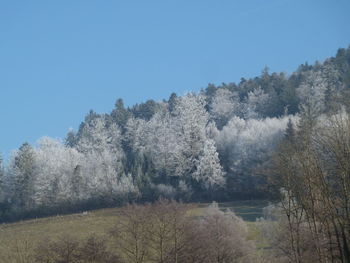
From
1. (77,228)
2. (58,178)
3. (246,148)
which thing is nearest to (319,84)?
(246,148)

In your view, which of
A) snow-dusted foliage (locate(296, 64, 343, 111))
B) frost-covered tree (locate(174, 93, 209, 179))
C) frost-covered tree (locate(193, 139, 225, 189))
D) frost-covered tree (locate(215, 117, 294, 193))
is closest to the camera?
frost-covered tree (locate(215, 117, 294, 193))

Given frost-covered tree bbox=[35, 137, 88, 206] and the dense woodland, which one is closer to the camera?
the dense woodland

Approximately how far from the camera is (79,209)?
300 feet

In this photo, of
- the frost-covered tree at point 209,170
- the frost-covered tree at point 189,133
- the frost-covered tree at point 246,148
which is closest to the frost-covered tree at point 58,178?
the frost-covered tree at point 189,133

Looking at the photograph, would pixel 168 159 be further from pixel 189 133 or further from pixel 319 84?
pixel 319 84

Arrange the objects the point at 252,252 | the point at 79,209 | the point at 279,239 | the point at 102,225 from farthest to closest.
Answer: the point at 79,209 < the point at 102,225 < the point at 252,252 < the point at 279,239

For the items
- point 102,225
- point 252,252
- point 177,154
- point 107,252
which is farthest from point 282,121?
point 107,252

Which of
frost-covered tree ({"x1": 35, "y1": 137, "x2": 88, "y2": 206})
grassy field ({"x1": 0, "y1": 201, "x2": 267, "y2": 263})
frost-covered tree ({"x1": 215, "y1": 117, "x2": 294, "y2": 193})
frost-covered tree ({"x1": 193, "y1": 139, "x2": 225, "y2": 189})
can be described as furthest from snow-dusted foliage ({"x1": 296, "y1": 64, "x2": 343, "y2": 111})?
frost-covered tree ({"x1": 35, "y1": 137, "x2": 88, "y2": 206})

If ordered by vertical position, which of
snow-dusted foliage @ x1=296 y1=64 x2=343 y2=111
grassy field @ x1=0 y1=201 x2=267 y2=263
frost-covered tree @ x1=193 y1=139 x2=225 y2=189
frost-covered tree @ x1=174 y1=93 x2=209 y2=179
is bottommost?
grassy field @ x1=0 y1=201 x2=267 y2=263

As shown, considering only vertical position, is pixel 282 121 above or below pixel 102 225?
above

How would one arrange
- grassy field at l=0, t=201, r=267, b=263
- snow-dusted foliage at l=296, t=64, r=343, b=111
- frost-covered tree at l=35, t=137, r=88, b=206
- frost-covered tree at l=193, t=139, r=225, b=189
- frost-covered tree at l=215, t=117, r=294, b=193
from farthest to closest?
snow-dusted foliage at l=296, t=64, r=343, b=111, frost-covered tree at l=35, t=137, r=88, b=206, frost-covered tree at l=193, t=139, r=225, b=189, frost-covered tree at l=215, t=117, r=294, b=193, grassy field at l=0, t=201, r=267, b=263

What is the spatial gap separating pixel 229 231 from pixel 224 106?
90329 millimetres

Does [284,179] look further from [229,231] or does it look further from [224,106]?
[224,106]

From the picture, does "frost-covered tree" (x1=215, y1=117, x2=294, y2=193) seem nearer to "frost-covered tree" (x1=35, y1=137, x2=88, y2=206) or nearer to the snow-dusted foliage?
the snow-dusted foliage
